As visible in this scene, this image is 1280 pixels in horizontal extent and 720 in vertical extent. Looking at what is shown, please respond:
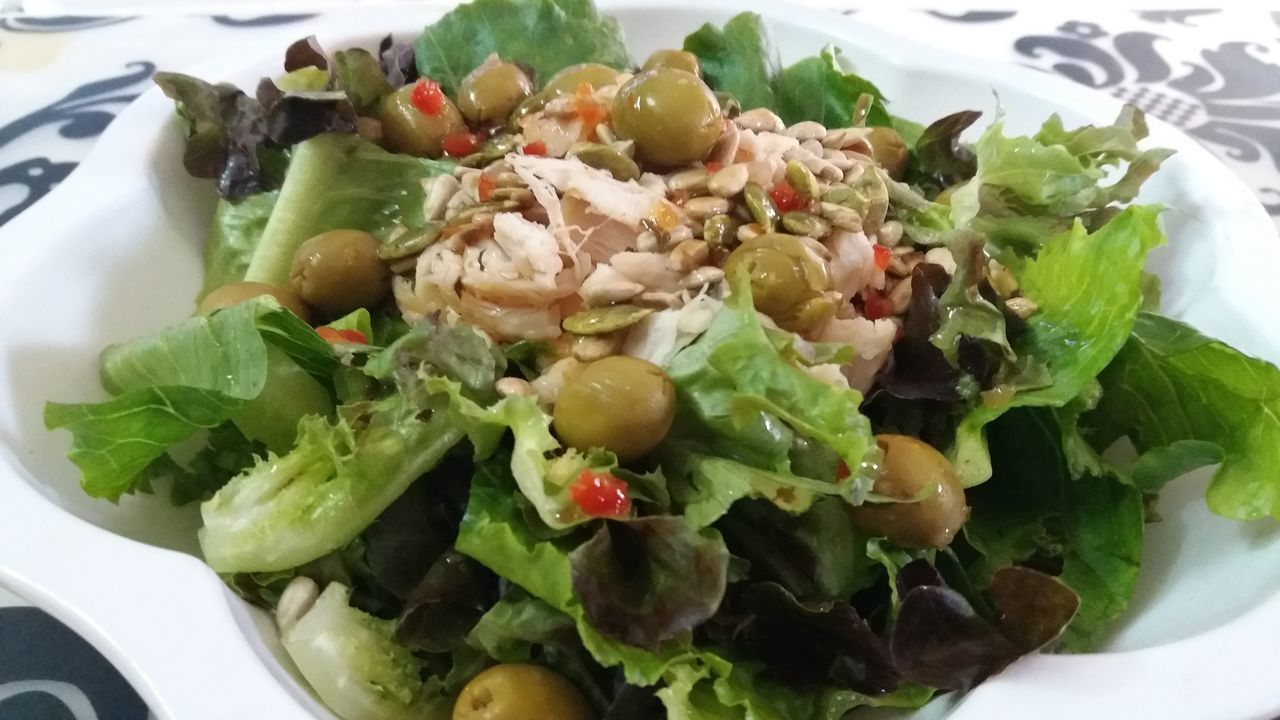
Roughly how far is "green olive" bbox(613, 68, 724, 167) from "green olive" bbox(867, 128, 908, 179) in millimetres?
326

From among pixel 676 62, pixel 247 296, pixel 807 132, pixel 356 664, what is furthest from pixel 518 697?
pixel 676 62

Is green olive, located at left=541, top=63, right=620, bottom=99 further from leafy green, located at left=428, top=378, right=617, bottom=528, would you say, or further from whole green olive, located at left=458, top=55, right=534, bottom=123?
leafy green, located at left=428, top=378, right=617, bottom=528

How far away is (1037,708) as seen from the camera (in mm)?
802

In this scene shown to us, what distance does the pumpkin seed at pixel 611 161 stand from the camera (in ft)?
3.99

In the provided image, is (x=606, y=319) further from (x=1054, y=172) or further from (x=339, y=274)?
(x=1054, y=172)

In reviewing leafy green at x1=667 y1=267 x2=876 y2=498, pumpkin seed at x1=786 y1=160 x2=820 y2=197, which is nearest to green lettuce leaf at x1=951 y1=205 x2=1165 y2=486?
leafy green at x1=667 y1=267 x2=876 y2=498

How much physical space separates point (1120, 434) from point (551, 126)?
0.82 m

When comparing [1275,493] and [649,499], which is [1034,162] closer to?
[1275,493]

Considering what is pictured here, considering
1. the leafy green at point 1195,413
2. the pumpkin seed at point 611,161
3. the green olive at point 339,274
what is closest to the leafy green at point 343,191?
the green olive at point 339,274

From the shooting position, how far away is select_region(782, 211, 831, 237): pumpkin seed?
1.13 meters

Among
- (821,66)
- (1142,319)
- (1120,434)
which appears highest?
(821,66)

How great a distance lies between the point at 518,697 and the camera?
2.93ft

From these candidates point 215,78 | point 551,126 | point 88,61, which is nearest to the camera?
point 551,126

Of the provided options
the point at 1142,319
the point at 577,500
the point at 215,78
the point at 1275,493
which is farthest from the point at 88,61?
the point at 1275,493
